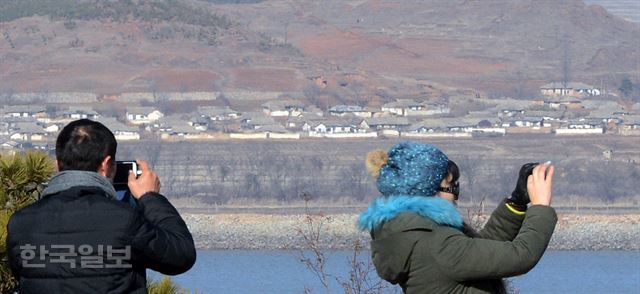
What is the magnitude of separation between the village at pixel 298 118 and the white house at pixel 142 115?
4 cm

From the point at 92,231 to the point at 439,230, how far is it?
0.54 meters

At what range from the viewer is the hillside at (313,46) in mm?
70125

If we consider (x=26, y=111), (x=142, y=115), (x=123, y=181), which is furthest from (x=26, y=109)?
(x=123, y=181)

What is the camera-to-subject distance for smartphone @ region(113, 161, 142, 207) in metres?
2.52

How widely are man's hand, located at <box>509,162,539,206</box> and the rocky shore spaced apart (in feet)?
140

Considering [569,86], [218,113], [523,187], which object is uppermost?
[523,187]

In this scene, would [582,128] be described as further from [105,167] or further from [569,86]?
[105,167]

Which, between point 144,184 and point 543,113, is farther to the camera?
point 543,113

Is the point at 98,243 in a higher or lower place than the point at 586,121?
higher

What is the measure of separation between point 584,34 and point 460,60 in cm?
1084

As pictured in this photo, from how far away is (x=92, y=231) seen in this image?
2.36m

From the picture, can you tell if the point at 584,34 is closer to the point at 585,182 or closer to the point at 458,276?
the point at 585,182

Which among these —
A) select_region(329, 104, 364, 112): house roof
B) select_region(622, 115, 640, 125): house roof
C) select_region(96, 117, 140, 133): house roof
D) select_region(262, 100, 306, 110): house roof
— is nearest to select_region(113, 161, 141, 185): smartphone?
select_region(96, 117, 140, 133): house roof

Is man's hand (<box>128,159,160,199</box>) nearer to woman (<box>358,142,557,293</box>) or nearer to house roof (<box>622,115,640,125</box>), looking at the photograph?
woman (<box>358,142,557,293</box>)
